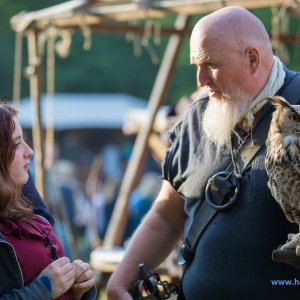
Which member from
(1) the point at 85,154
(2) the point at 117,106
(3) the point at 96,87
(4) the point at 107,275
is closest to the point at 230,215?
(4) the point at 107,275

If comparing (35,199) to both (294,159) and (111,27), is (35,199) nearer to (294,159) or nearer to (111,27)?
(294,159)

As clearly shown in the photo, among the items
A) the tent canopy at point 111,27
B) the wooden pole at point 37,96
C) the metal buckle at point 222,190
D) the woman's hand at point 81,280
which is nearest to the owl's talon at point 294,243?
the metal buckle at point 222,190

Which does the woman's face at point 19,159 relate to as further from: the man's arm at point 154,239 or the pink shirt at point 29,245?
the man's arm at point 154,239

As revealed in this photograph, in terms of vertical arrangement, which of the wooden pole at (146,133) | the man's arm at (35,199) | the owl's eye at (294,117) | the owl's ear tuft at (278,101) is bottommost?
the wooden pole at (146,133)

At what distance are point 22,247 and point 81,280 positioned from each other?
0.30 meters

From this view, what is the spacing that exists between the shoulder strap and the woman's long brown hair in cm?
76

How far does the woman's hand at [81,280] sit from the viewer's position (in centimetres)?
353

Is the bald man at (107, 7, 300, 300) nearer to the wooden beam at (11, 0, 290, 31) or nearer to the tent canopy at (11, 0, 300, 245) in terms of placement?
the wooden beam at (11, 0, 290, 31)

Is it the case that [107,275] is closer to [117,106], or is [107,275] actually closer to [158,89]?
[158,89]

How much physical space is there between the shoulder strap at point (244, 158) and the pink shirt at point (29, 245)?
2.11 feet

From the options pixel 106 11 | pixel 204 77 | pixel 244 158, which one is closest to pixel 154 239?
pixel 244 158

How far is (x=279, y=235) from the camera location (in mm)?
3588

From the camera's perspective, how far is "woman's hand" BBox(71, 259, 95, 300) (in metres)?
3.53

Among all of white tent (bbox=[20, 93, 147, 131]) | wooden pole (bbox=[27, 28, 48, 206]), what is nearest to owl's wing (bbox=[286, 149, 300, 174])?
wooden pole (bbox=[27, 28, 48, 206])
